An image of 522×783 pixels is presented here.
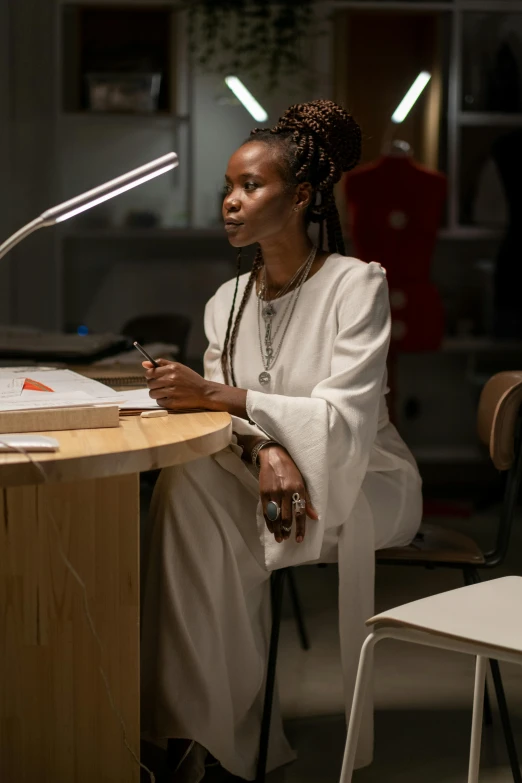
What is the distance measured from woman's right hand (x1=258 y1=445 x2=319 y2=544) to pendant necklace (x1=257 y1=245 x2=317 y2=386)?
29 centimetres

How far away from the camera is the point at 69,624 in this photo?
162cm

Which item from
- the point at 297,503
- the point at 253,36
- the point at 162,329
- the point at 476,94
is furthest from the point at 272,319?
the point at 476,94

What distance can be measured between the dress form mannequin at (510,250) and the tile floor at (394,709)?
204cm

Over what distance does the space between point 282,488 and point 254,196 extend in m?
0.58

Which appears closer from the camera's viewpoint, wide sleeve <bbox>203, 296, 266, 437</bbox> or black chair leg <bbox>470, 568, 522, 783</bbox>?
black chair leg <bbox>470, 568, 522, 783</bbox>

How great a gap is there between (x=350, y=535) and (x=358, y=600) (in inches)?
4.8

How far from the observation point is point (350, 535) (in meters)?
1.93

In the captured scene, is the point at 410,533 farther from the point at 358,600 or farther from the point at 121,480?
the point at 121,480

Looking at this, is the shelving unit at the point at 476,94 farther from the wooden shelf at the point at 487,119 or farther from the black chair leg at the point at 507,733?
the black chair leg at the point at 507,733

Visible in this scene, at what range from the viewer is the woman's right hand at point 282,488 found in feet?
5.72

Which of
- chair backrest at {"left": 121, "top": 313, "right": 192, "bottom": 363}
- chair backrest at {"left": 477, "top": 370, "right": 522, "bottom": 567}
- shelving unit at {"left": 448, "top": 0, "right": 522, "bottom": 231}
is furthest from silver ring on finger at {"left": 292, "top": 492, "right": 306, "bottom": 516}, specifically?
shelving unit at {"left": 448, "top": 0, "right": 522, "bottom": 231}

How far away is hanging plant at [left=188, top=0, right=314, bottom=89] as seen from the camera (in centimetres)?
473

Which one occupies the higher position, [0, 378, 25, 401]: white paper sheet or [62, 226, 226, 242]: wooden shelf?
[62, 226, 226, 242]: wooden shelf

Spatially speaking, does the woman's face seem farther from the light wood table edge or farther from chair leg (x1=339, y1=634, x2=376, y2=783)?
chair leg (x1=339, y1=634, x2=376, y2=783)
